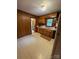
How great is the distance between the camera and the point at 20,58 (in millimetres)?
2590

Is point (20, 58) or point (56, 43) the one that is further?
point (20, 58)

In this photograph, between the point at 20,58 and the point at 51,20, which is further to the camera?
the point at 51,20
